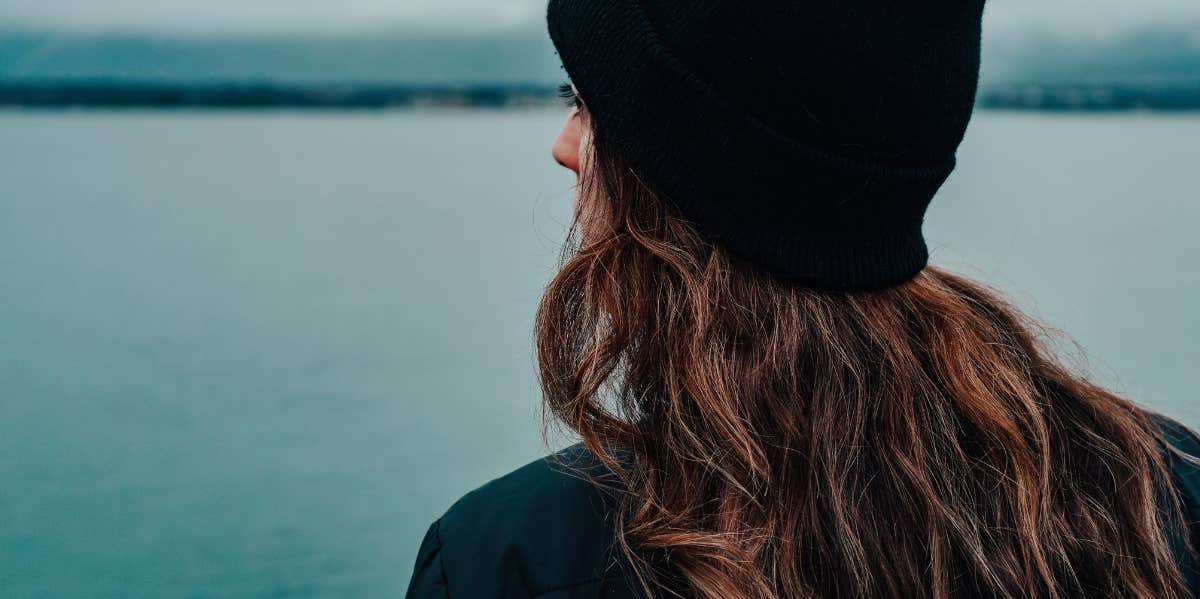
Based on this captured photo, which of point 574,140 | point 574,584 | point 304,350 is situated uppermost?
point 304,350

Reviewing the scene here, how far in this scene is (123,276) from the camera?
29.4 feet

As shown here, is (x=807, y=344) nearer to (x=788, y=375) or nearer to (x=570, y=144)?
(x=788, y=375)

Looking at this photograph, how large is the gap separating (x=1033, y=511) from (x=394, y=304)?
289 inches

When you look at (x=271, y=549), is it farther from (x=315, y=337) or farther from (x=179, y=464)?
(x=315, y=337)

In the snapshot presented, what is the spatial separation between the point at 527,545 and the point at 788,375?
277 millimetres

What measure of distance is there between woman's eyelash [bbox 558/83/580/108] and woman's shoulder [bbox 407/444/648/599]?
0.39m

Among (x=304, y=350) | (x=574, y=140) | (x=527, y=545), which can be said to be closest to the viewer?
(x=527, y=545)

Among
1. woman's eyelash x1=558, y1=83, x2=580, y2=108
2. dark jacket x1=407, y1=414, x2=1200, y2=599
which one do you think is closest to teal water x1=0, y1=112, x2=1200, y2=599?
woman's eyelash x1=558, y1=83, x2=580, y2=108

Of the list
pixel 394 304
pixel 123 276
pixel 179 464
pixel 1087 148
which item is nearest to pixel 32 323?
pixel 123 276

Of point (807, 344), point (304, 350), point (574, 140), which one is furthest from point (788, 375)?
point (304, 350)

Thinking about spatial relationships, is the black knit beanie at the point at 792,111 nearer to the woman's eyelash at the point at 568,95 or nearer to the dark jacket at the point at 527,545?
the woman's eyelash at the point at 568,95

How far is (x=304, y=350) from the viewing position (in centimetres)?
648

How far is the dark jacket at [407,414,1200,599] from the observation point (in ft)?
3.04

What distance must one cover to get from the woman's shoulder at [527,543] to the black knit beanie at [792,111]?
277 millimetres
